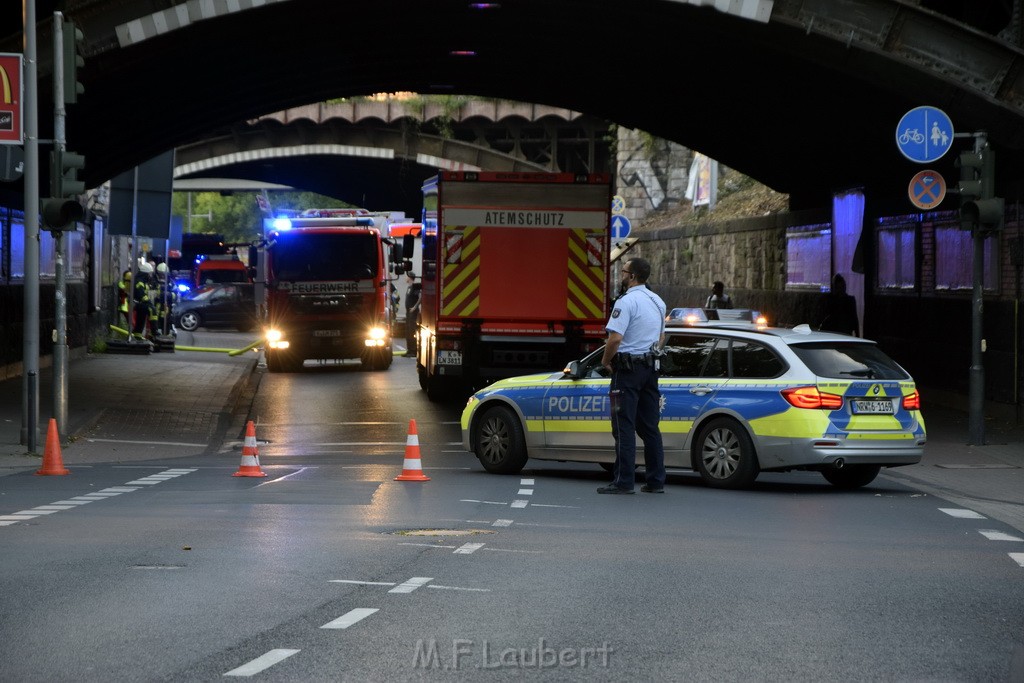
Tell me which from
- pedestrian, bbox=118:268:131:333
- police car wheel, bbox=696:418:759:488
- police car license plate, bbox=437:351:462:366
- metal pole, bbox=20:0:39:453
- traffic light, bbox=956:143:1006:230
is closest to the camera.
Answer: police car wheel, bbox=696:418:759:488

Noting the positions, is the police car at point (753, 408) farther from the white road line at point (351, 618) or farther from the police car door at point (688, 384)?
the white road line at point (351, 618)

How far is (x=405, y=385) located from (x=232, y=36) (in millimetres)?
7582

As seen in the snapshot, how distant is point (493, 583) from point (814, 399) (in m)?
5.49

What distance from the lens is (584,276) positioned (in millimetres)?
24625

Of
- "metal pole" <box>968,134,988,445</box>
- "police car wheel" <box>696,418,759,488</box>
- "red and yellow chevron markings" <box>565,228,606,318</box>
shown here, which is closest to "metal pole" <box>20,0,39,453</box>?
"police car wheel" <box>696,418,759,488</box>

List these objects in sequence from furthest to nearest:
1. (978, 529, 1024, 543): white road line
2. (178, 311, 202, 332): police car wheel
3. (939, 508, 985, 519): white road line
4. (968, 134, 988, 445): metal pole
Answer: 1. (178, 311, 202, 332): police car wheel
2. (968, 134, 988, 445): metal pole
3. (939, 508, 985, 519): white road line
4. (978, 529, 1024, 543): white road line

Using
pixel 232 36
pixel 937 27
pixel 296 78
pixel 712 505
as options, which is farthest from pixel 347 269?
pixel 712 505

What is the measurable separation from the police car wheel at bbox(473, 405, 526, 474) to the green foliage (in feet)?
331

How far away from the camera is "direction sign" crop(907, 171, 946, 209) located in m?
19.4

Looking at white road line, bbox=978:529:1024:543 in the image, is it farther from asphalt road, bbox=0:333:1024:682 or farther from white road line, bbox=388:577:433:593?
white road line, bbox=388:577:433:593

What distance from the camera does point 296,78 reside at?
33.0 metres

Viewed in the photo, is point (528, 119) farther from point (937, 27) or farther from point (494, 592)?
point (494, 592)

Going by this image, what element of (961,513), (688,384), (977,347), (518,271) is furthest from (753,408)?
(518,271)

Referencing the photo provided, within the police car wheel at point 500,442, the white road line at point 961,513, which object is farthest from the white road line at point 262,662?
the police car wheel at point 500,442
